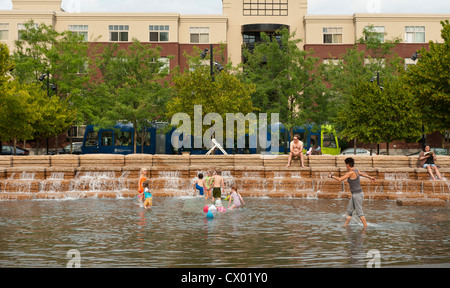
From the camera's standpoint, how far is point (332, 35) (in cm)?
6334

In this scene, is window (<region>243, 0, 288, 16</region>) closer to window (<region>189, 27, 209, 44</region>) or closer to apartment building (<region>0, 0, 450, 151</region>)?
apartment building (<region>0, 0, 450, 151</region>)

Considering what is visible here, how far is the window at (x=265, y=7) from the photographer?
65.0 metres

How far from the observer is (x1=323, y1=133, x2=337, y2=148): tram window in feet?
156

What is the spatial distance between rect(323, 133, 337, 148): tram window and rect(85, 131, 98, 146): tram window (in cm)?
2177

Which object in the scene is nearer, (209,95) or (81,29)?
(209,95)

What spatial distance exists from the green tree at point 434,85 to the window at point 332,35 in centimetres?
3247

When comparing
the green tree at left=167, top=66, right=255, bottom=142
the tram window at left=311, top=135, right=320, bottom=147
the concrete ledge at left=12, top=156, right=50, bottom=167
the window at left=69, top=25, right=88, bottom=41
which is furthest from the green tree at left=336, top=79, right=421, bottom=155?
the window at left=69, top=25, right=88, bottom=41

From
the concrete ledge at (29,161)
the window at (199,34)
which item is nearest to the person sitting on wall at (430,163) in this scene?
the concrete ledge at (29,161)

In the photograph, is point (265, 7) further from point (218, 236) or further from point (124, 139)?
point (218, 236)

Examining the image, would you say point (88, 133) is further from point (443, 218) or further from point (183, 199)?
point (443, 218)

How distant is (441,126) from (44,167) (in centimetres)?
2302

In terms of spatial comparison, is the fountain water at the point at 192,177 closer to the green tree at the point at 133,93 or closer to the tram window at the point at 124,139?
the green tree at the point at 133,93

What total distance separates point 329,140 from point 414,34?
24126 millimetres

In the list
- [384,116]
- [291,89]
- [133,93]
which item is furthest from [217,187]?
[133,93]
